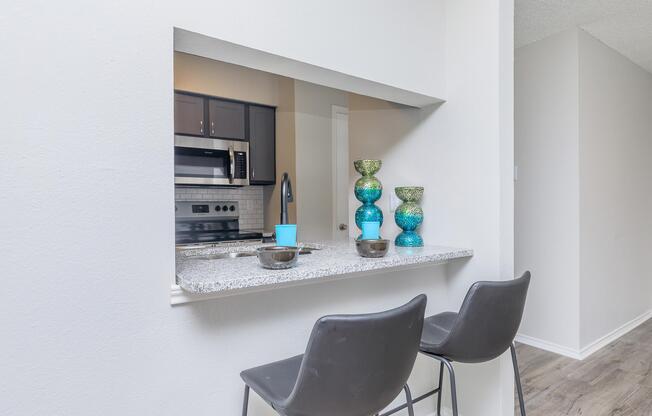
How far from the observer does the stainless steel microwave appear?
3.58m

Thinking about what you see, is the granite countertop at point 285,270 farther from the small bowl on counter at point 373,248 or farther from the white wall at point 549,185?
Result: the white wall at point 549,185

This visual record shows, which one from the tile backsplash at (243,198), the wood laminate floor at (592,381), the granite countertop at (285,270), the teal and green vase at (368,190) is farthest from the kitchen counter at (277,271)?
the tile backsplash at (243,198)

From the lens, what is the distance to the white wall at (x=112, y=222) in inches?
37.8

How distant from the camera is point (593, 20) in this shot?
2717mm

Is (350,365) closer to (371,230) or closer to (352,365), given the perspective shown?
(352,365)

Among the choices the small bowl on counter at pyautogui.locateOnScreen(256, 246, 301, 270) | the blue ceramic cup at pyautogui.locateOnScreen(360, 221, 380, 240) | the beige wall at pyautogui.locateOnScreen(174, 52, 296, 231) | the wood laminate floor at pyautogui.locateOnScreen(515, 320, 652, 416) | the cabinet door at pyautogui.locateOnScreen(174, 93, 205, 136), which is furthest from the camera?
the beige wall at pyautogui.locateOnScreen(174, 52, 296, 231)

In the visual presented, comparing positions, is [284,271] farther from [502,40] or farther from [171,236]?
[502,40]

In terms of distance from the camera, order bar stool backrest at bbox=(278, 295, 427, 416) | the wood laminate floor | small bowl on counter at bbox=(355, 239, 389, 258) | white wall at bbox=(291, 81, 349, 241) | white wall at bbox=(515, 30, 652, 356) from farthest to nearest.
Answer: white wall at bbox=(291, 81, 349, 241), white wall at bbox=(515, 30, 652, 356), the wood laminate floor, small bowl on counter at bbox=(355, 239, 389, 258), bar stool backrest at bbox=(278, 295, 427, 416)

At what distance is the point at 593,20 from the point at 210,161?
3.28 m

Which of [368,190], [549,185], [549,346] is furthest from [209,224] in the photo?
[549,346]

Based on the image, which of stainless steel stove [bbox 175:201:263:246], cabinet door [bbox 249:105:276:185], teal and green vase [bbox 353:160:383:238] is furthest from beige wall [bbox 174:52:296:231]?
teal and green vase [bbox 353:160:383:238]

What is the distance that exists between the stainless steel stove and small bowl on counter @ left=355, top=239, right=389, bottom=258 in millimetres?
2298

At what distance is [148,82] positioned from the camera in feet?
3.69

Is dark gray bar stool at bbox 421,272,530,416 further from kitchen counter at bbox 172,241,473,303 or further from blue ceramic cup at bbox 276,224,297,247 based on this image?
blue ceramic cup at bbox 276,224,297,247
